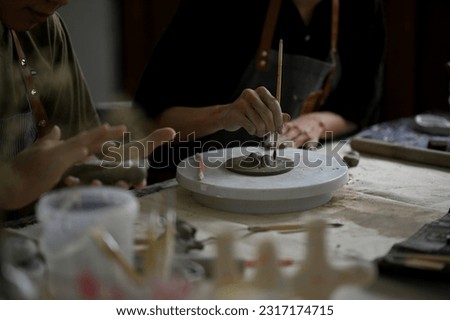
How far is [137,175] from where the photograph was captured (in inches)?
42.9

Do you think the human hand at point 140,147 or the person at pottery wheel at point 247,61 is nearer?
the human hand at point 140,147

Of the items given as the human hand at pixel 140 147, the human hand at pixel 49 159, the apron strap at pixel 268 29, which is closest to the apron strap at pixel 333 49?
the apron strap at pixel 268 29

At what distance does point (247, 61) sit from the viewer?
1.70m

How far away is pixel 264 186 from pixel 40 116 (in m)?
0.56

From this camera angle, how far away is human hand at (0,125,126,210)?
878mm

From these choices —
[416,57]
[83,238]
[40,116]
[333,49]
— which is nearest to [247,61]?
[333,49]

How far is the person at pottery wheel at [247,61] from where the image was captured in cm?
164

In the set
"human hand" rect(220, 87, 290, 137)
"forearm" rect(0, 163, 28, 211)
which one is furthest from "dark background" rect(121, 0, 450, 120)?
"forearm" rect(0, 163, 28, 211)

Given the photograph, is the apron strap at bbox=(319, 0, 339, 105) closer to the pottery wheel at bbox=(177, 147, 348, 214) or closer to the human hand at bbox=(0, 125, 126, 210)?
the pottery wheel at bbox=(177, 147, 348, 214)

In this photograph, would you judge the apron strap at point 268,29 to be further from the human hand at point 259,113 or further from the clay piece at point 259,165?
the clay piece at point 259,165

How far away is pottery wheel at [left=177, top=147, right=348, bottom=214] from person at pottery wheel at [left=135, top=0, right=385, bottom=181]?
0.35m
